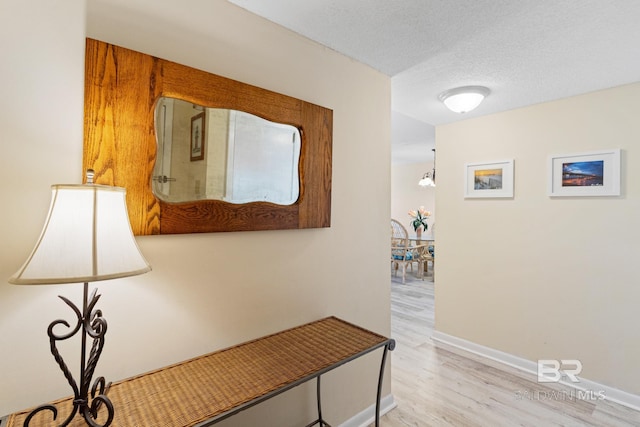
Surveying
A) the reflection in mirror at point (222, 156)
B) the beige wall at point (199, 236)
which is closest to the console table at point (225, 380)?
the beige wall at point (199, 236)

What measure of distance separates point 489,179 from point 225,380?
2.76 m

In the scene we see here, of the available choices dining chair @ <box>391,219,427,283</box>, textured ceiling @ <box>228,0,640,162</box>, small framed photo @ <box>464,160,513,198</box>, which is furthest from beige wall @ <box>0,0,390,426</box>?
dining chair @ <box>391,219,427,283</box>

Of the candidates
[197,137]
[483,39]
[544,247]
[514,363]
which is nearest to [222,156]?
[197,137]

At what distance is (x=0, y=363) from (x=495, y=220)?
3.22 m

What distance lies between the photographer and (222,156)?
134cm

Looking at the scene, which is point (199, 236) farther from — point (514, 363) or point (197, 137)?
point (514, 363)

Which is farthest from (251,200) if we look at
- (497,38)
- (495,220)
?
(495,220)

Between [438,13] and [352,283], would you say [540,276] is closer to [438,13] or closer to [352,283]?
[352,283]

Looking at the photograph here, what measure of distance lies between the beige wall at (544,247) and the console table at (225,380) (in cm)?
191

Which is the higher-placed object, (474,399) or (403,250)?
(403,250)

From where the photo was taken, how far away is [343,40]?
5.58ft

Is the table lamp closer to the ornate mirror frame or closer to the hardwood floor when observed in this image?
the ornate mirror frame

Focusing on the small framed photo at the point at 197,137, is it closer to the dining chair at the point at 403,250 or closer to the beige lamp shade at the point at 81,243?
the beige lamp shade at the point at 81,243

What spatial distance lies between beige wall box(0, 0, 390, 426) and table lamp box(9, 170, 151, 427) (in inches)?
9.3
